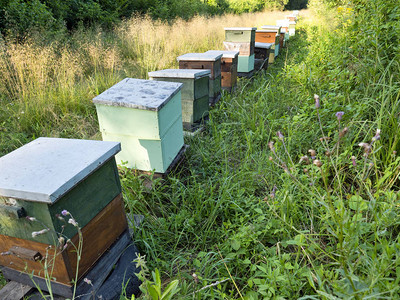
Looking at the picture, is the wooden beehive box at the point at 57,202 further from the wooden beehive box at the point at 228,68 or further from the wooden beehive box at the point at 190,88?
the wooden beehive box at the point at 228,68

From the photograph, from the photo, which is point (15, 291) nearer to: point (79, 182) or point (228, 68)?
point (79, 182)

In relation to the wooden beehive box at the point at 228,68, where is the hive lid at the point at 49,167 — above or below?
above

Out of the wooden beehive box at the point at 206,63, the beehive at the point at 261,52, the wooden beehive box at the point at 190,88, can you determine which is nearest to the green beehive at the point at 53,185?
the wooden beehive box at the point at 190,88

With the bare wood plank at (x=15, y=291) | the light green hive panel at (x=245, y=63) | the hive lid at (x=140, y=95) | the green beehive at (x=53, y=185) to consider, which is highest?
the hive lid at (x=140, y=95)

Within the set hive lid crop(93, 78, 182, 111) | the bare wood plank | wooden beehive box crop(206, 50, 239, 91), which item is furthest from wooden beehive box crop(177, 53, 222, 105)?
the bare wood plank

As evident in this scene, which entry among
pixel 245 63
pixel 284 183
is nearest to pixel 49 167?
pixel 284 183

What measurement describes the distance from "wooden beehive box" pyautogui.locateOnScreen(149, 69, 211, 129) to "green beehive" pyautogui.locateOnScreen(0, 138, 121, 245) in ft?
5.68

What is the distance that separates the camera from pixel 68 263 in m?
1.36

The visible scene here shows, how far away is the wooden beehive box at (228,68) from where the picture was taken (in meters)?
4.39

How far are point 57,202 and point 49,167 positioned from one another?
0.23 meters

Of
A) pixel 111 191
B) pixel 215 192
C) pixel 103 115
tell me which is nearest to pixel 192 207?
pixel 215 192

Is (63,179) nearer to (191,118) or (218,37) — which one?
(191,118)

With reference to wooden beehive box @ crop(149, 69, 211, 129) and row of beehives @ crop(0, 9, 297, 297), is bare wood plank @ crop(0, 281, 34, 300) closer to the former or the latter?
row of beehives @ crop(0, 9, 297, 297)

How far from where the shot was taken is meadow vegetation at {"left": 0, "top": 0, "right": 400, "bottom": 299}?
1362 millimetres
